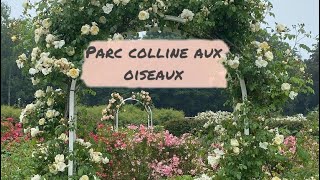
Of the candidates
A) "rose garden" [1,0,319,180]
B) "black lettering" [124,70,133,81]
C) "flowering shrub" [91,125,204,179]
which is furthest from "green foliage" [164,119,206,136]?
"black lettering" [124,70,133,81]

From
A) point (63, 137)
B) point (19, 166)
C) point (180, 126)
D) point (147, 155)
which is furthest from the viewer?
point (180, 126)

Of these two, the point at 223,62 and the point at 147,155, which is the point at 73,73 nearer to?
the point at 223,62

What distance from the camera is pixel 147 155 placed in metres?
5.68

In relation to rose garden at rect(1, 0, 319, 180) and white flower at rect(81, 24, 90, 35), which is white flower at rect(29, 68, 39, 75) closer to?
rose garden at rect(1, 0, 319, 180)

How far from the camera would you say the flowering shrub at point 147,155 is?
18.1 feet

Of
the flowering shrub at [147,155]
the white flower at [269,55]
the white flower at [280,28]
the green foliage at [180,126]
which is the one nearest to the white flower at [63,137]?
the white flower at [269,55]

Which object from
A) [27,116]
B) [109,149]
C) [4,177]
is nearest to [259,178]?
[27,116]

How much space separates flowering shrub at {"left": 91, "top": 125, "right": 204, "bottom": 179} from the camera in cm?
551

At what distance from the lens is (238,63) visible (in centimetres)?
330

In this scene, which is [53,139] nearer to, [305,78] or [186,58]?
[186,58]

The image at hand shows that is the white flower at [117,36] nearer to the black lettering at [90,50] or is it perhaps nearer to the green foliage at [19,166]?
the black lettering at [90,50]

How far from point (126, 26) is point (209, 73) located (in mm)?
669

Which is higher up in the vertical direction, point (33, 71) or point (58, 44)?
point (58, 44)

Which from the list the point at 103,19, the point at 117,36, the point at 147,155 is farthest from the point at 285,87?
the point at 147,155
